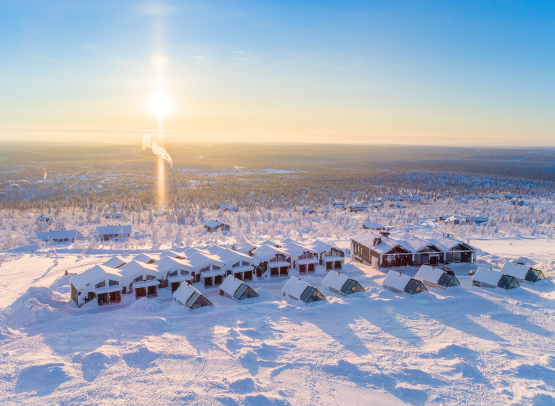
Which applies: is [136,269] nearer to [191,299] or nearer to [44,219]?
[191,299]

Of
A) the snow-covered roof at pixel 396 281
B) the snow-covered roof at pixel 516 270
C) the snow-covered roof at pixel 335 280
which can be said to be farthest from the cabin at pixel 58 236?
the snow-covered roof at pixel 516 270

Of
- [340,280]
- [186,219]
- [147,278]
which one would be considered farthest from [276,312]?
[186,219]

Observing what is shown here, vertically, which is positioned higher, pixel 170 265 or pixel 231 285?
pixel 170 265

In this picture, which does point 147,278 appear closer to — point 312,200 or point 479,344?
point 479,344

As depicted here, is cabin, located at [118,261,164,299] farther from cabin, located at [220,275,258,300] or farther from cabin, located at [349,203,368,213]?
cabin, located at [349,203,368,213]

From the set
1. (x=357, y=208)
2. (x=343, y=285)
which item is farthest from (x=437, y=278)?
(x=357, y=208)

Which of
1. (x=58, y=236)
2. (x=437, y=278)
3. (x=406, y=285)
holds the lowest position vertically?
(x=58, y=236)

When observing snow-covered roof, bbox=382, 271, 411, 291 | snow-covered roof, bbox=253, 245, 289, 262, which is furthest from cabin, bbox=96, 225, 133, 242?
snow-covered roof, bbox=382, 271, 411, 291

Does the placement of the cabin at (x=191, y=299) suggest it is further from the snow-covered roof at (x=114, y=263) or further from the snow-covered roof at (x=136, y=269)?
the snow-covered roof at (x=114, y=263)
